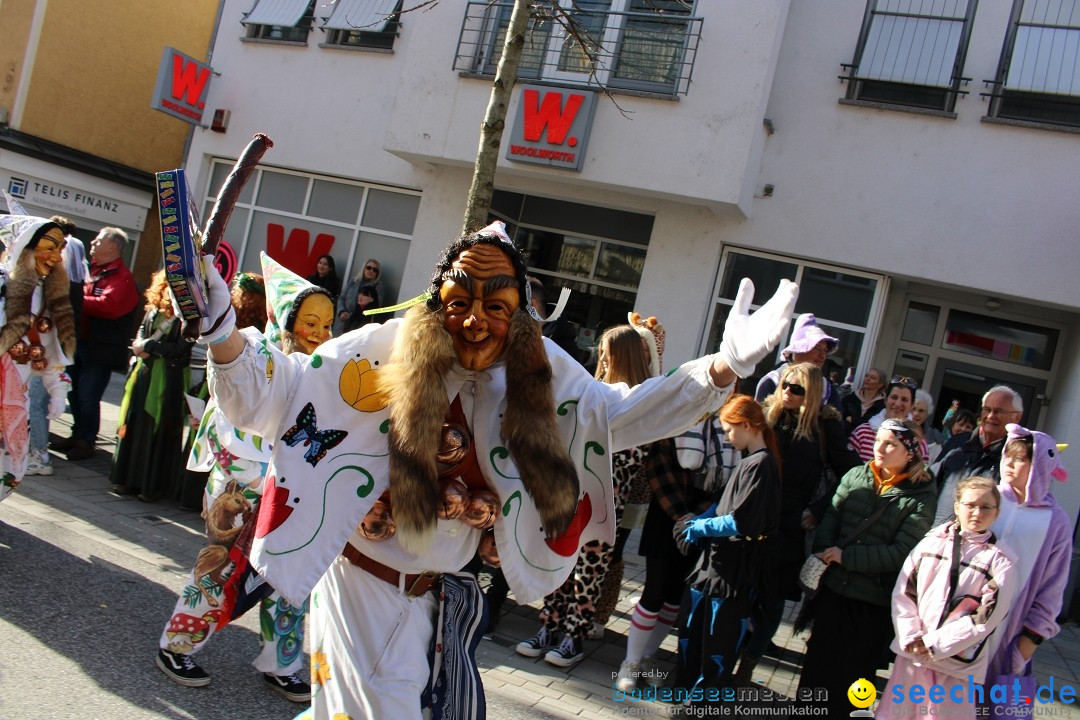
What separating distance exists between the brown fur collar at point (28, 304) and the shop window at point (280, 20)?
811 cm

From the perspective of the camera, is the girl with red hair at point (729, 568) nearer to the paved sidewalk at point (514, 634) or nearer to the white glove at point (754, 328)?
the paved sidewalk at point (514, 634)

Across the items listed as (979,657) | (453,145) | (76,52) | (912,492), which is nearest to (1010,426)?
(912,492)

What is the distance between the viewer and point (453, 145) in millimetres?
10820

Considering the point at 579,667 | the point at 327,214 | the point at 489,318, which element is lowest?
the point at 579,667

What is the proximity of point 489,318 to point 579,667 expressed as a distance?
3023 millimetres

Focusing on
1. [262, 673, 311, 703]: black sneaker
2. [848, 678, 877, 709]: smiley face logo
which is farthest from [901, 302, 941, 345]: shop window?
[262, 673, 311, 703]: black sneaker

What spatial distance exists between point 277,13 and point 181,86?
173 centimetres

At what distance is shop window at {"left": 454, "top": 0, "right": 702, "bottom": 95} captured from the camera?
10062 millimetres

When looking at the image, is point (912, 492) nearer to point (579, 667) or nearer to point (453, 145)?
point (579, 667)

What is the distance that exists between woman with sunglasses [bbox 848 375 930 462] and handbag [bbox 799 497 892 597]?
52.7 inches

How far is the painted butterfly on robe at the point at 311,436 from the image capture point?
2.55 metres

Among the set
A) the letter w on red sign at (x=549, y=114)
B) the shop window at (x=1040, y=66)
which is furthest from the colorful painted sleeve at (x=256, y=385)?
the shop window at (x=1040, y=66)

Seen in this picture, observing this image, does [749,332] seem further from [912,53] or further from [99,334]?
[912,53]

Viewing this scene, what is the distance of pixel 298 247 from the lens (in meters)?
12.9
